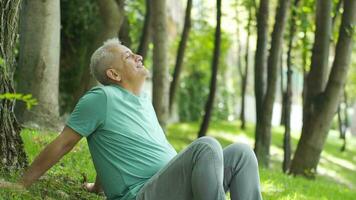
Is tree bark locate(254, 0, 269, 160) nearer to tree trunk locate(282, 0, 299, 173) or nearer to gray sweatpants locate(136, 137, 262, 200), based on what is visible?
tree trunk locate(282, 0, 299, 173)

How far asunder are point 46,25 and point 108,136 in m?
3.76

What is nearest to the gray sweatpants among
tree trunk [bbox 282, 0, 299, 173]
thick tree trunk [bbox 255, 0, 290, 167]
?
thick tree trunk [bbox 255, 0, 290, 167]

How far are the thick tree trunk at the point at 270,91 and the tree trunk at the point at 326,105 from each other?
1160 mm

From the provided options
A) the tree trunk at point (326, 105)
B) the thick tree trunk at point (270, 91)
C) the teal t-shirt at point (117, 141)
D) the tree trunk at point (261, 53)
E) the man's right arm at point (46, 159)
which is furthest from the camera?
the tree trunk at point (261, 53)

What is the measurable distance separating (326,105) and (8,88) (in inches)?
310

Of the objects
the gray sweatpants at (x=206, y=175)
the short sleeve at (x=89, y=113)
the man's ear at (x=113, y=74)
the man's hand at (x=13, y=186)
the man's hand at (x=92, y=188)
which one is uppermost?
the man's ear at (x=113, y=74)

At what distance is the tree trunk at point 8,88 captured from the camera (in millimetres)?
5371

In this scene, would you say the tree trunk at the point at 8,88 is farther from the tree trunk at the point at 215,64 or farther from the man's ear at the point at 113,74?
the tree trunk at the point at 215,64

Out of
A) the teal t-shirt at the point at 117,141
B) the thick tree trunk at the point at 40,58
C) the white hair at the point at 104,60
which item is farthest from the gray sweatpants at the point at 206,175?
the thick tree trunk at the point at 40,58

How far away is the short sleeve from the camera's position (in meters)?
4.93

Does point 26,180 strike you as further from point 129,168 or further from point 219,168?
point 219,168

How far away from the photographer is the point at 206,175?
4.69m

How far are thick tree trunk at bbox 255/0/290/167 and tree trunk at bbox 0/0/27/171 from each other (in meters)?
8.59

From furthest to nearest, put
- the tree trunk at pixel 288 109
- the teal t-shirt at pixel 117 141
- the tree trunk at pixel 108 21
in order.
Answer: the tree trunk at pixel 288 109, the tree trunk at pixel 108 21, the teal t-shirt at pixel 117 141
